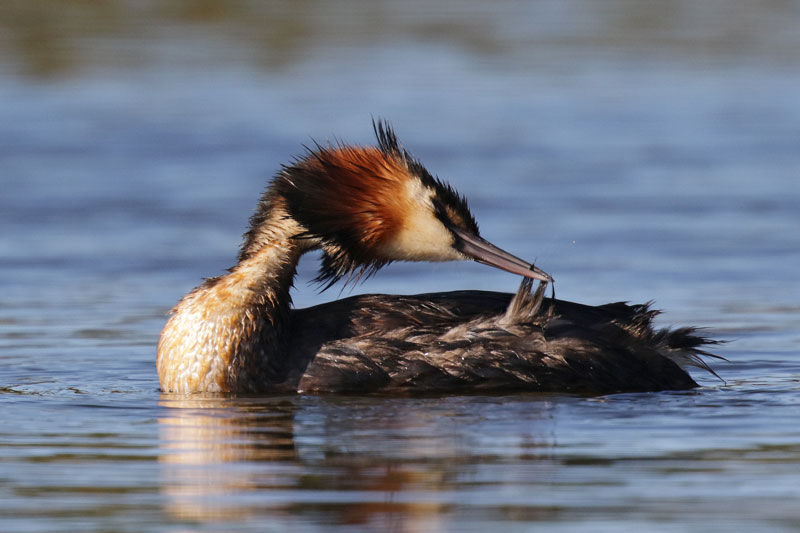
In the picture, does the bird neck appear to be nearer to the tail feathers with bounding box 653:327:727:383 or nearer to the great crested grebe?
the great crested grebe

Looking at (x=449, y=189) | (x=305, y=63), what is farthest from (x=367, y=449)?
(x=305, y=63)

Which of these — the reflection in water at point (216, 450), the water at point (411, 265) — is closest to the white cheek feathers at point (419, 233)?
the water at point (411, 265)

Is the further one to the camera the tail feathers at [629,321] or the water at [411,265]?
the tail feathers at [629,321]

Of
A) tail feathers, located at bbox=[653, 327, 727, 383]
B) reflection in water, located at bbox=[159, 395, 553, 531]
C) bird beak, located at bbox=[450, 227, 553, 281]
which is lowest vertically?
reflection in water, located at bbox=[159, 395, 553, 531]

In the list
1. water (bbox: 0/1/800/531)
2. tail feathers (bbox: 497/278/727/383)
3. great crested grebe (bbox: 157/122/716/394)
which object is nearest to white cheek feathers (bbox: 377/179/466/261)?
great crested grebe (bbox: 157/122/716/394)

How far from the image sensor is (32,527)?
18.8 ft

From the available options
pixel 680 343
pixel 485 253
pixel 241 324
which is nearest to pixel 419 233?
pixel 485 253

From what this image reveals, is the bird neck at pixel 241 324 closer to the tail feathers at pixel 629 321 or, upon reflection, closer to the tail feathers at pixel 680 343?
the tail feathers at pixel 629 321

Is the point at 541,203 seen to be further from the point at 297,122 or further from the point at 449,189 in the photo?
the point at 449,189

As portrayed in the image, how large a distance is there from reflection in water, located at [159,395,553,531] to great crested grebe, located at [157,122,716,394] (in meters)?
0.23

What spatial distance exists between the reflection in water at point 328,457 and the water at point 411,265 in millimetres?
22

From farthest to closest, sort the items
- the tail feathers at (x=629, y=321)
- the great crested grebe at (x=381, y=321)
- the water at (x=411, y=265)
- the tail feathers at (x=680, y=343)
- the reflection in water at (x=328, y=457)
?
the tail feathers at (x=680, y=343) → the tail feathers at (x=629, y=321) → the great crested grebe at (x=381, y=321) → the water at (x=411, y=265) → the reflection in water at (x=328, y=457)

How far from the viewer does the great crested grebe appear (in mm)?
8359

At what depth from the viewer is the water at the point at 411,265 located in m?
6.23
